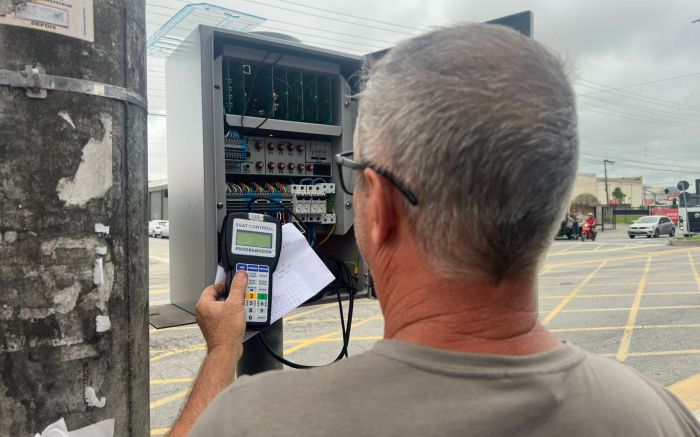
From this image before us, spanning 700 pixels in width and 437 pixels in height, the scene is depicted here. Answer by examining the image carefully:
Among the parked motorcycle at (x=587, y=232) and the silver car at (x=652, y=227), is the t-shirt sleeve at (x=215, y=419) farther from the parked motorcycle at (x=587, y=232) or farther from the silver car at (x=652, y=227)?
the silver car at (x=652, y=227)

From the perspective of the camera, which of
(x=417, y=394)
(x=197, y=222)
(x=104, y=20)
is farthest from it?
(x=197, y=222)

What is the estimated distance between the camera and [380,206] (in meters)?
0.89

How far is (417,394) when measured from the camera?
80 centimetres

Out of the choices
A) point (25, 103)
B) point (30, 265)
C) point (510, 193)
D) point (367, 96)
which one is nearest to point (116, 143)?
point (25, 103)

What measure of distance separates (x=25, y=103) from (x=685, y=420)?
1.42 meters

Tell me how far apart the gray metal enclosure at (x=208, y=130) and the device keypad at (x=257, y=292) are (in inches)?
13.2

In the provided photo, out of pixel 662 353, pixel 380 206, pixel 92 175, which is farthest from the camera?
pixel 662 353

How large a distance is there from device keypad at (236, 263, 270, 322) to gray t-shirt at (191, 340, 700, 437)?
2.62 ft

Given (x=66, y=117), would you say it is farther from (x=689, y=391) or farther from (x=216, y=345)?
(x=689, y=391)

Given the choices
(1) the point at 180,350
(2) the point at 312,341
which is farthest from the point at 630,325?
(1) the point at 180,350

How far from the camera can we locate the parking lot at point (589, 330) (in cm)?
501

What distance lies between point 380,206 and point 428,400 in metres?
0.31

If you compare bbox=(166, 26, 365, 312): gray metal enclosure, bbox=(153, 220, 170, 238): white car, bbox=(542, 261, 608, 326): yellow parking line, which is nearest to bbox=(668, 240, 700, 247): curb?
bbox=(542, 261, 608, 326): yellow parking line

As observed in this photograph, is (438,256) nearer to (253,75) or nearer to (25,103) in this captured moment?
(25,103)
